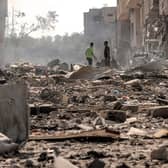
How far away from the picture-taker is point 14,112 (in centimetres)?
521

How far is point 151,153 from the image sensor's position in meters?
4.32

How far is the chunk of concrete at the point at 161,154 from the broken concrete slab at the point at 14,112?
4.81ft

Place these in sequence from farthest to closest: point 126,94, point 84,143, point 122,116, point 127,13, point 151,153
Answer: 1. point 127,13
2. point 126,94
3. point 122,116
4. point 84,143
5. point 151,153

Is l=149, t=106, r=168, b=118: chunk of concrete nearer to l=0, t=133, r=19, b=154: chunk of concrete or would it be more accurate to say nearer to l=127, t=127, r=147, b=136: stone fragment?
l=127, t=127, r=147, b=136: stone fragment

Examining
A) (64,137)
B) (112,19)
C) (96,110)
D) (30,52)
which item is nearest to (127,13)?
(112,19)

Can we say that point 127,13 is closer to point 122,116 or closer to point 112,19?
point 112,19

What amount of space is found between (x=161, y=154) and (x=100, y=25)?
6104 cm

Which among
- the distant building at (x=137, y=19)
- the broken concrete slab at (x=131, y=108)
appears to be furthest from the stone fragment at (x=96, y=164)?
the distant building at (x=137, y=19)

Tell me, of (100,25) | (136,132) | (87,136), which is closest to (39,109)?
(136,132)

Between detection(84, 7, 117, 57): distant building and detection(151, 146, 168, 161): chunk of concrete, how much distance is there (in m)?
52.9

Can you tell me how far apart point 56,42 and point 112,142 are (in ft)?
249

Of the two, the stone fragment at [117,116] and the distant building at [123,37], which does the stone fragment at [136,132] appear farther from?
the distant building at [123,37]

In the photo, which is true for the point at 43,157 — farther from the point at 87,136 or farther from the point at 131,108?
the point at 131,108

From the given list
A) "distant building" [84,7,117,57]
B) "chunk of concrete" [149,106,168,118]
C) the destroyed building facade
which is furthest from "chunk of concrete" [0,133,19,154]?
"distant building" [84,7,117,57]
